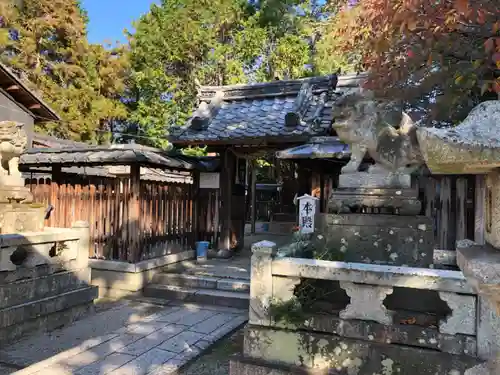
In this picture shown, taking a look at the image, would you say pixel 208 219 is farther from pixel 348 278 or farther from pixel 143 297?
pixel 348 278

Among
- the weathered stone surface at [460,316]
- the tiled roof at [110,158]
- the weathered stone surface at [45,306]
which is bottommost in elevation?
the weathered stone surface at [45,306]

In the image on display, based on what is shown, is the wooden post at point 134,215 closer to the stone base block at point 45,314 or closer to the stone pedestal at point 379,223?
the stone base block at point 45,314

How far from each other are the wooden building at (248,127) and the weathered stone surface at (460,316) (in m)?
6.62

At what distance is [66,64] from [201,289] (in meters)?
17.9

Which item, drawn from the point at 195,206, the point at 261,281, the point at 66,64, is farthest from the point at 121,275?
the point at 66,64

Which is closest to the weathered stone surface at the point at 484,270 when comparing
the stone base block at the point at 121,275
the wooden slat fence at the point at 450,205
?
the wooden slat fence at the point at 450,205

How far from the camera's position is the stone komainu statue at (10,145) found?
6699 millimetres

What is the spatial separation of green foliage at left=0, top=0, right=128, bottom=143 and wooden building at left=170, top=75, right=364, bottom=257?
11088 mm

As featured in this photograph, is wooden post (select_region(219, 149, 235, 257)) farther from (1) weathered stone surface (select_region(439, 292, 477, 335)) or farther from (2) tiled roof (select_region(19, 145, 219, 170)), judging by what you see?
(1) weathered stone surface (select_region(439, 292, 477, 335))

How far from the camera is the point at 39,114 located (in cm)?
1465

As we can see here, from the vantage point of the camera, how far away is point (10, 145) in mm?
6742

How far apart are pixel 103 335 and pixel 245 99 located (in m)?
8.98

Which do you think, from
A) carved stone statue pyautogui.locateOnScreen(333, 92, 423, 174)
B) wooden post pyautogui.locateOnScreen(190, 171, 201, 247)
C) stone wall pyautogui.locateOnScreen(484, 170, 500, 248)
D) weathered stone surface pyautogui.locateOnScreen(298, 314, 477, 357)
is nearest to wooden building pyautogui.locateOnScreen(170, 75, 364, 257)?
wooden post pyautogui.locateOnScreen(190, 171, 201, 247)

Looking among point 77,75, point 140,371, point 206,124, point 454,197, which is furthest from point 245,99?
point 77,75
